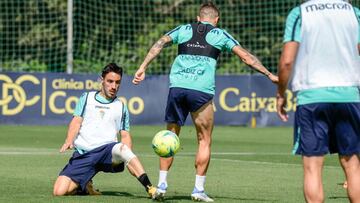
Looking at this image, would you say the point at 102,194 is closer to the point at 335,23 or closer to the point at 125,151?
the point at 125,151

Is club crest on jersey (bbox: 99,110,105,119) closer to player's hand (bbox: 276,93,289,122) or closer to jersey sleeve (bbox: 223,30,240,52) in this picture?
jersey sleeve (bbox: 223,30,240,52)

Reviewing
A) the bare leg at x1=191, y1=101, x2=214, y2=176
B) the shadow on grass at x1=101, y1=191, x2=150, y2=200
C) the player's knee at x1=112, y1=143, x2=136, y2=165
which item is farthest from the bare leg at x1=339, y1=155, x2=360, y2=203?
the player's knee at x1=112, y1=143, x2=136, y2=165

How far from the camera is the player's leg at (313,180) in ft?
29.2

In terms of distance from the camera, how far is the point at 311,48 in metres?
8.89

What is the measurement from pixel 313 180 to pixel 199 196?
3059mm

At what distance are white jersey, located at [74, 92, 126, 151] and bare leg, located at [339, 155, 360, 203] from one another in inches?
154

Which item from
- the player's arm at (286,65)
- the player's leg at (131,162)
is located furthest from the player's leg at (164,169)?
the player's arm at (286,65)

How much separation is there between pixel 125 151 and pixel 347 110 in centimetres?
378

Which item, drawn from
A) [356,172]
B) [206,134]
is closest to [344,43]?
[356,172]

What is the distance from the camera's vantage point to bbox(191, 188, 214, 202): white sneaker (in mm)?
11819

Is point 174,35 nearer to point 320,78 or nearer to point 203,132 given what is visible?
point 203,132

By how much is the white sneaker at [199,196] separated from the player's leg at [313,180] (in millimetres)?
2970

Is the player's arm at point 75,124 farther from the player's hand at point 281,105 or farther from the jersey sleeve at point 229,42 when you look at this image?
the player's hand at point 281,105

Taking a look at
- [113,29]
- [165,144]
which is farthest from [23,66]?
[165,144]
